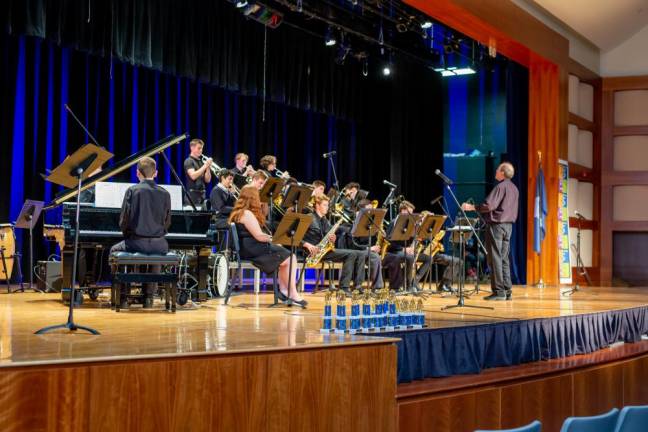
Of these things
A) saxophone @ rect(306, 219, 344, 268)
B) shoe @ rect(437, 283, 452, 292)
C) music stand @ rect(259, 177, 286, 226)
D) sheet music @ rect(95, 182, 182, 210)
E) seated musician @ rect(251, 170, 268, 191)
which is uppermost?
seated musician @ rect(251, 170, 268, 191)

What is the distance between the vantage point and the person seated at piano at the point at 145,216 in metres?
6.95

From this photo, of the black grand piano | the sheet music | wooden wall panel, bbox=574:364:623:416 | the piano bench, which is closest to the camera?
the piano bench

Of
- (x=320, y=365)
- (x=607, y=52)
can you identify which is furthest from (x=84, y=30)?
(x=607, y=52)

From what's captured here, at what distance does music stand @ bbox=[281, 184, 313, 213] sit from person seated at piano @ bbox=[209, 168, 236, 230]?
42.5 inches

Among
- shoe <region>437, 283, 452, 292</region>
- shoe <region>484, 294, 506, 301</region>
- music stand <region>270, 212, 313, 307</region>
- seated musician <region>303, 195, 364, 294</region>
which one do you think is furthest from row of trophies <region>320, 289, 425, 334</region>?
shoe <region>437, 283, 452, 292</region>

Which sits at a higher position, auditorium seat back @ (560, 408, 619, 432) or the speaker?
the speaker

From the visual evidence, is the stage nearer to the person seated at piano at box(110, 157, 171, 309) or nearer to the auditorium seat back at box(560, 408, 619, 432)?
the person seated at piano at box(110, 157, 171, 309)

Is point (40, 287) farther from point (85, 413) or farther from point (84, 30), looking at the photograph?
point (85, 413)

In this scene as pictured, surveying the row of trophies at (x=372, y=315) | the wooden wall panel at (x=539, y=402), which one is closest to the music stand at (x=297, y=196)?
the row of trophies at (x=372, y=315)

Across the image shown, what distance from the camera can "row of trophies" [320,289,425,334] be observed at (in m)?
5.50

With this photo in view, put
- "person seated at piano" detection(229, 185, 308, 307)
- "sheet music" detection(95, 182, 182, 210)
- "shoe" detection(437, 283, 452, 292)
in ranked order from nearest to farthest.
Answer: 1. "person seated at piano" detection(229, 185, 308, 307)
2. "sheet music" detection(95, 182, 182, 210)
3. "shoe" detection(437, 283, 452, 292)

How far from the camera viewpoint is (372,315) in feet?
18.4

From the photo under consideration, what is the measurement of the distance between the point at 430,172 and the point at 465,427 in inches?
390

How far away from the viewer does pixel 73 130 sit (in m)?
11.3
